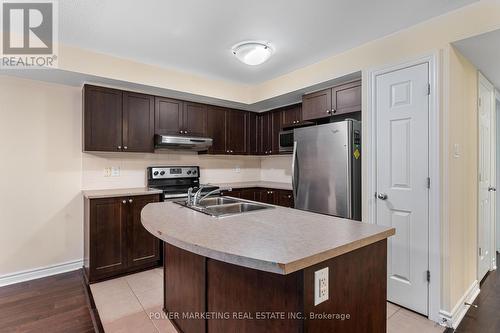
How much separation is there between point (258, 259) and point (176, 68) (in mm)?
3046

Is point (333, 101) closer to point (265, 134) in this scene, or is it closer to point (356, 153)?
point (356, 153)

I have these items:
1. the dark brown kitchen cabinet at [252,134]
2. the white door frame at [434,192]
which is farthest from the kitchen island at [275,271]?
the dark brown kitchen cabinet at [252,134]

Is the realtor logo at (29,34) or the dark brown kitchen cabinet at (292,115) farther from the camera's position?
the dark brown kitchen cabinet at (292,115)

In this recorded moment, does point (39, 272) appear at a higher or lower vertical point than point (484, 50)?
lower

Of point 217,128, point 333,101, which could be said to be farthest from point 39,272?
point 333,101

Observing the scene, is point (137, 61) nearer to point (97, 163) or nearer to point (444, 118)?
point (97, 163)

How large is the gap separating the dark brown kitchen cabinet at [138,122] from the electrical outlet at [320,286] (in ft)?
9.46

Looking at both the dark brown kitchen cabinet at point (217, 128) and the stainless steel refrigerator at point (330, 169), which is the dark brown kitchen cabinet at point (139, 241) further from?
the stainless steel refrigerator at point (330, 169)

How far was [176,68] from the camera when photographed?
11.1ft

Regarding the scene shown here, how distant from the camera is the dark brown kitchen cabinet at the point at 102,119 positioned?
9.86 feet

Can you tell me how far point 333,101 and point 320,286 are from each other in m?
2.46

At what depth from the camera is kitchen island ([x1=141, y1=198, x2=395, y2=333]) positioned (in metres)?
1.08

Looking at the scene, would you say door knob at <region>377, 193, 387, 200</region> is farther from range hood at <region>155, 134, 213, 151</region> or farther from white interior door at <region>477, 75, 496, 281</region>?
range hood at <region>155, 134, 213, 151</region>

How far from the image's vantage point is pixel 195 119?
3.88 metres
